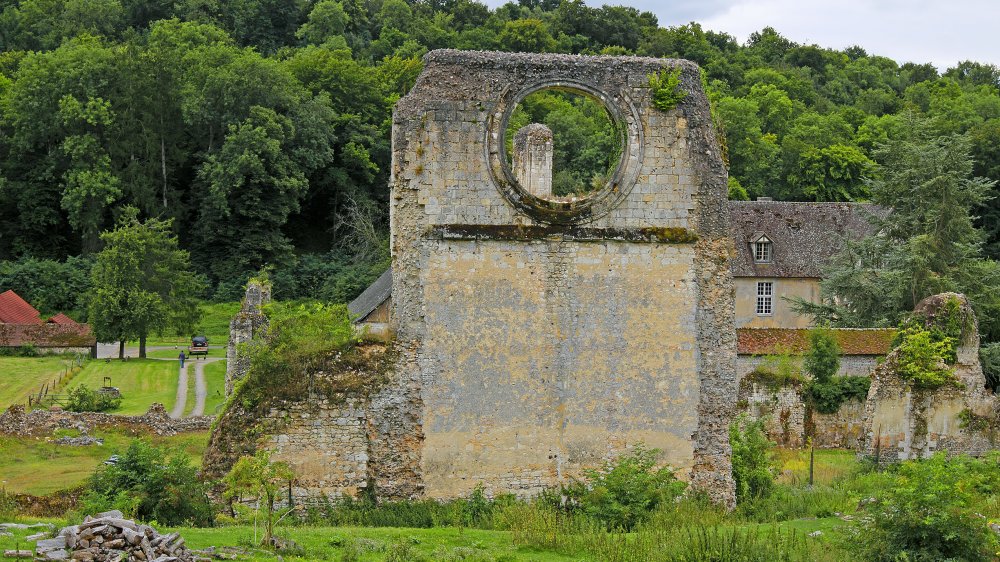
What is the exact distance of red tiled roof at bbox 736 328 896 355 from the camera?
31.4 meters

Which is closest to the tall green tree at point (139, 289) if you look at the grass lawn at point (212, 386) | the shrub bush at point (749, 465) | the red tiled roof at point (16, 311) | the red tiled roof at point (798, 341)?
the grass lawn at point (212, 386)

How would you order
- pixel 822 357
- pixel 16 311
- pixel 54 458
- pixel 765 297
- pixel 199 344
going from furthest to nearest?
1. pixel 16 311
2. pixel 765 297
3. pixel 199 344
4. pixel 822 357
5. pixel 54 458

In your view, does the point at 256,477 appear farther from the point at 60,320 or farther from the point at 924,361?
the point at 60,320

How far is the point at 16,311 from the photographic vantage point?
5181 cm

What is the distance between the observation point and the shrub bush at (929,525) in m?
12.4

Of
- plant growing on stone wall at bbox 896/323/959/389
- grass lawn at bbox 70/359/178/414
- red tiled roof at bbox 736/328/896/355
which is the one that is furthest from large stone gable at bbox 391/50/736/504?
grass lawn at bbox 70/359/178/414

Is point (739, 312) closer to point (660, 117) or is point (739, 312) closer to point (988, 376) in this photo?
point (988, 376)

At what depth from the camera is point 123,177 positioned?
198ft

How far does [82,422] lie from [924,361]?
20.7 m

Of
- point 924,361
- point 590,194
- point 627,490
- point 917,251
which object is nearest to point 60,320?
point 917,251

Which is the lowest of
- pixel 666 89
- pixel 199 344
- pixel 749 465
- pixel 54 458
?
pixel 54 458

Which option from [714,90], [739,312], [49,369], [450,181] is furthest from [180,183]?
[450,181]

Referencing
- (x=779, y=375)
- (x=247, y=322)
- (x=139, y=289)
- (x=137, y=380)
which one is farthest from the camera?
(x=139, y=289)

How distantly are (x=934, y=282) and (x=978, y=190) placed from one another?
5.23m
